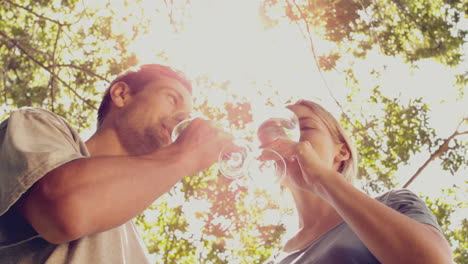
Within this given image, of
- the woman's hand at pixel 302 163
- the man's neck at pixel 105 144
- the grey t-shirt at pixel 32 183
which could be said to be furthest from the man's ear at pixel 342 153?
the grey t-shirt at pixel 32 183

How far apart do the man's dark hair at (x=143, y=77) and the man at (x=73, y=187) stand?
69cm

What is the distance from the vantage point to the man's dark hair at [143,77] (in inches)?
94.5

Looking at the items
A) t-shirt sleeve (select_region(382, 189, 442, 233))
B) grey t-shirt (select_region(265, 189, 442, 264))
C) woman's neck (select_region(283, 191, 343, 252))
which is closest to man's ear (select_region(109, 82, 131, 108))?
woman's neck (select_region(283, 191, 343, 252))

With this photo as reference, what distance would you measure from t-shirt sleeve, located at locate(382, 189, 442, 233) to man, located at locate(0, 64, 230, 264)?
77cm

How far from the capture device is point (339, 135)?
8.38 ft

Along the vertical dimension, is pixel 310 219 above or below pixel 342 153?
below

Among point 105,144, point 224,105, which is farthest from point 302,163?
point 224,105

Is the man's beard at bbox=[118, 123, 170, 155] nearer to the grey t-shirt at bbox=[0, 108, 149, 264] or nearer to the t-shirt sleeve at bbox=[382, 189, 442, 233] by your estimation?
the grey t-shirt at bbox=[0, 108, 149, 264]

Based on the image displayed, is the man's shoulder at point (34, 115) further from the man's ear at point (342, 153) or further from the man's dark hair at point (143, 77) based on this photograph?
the man's ear at point (342, 153)

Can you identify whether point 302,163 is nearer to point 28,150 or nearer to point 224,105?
point 28,150

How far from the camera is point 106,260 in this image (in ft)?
5.05

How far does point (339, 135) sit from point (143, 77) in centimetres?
111

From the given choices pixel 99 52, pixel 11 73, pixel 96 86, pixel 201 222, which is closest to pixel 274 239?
pixel 201 222

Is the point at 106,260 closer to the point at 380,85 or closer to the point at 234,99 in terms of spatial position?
the point at 234,99
